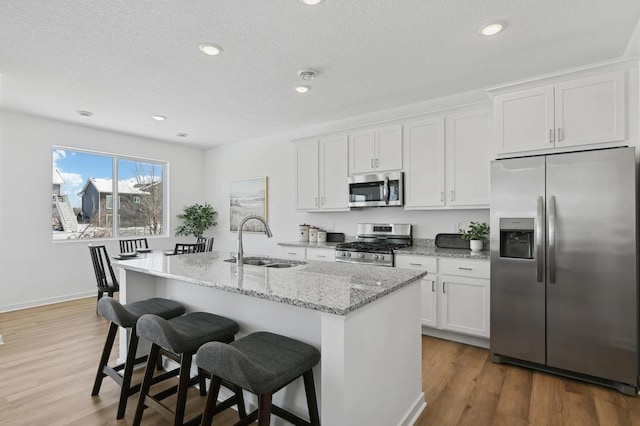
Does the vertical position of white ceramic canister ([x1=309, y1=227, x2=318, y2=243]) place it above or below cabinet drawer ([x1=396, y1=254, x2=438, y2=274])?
above

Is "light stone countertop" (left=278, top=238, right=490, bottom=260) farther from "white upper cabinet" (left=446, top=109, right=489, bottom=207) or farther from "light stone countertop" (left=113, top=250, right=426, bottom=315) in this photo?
"light stone countertop" (left=113, top=250, right=426, bottom=315)

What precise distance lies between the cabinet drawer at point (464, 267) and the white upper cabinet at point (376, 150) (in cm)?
126

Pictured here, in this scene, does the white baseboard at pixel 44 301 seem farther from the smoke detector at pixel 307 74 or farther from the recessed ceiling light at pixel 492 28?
the recessed ceiling light at pixel 492 28

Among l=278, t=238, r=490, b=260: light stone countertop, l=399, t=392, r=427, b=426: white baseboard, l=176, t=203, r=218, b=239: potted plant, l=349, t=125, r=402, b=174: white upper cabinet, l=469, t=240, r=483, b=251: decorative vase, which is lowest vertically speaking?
l=399, t=392, r=427, b=426: white baseboard

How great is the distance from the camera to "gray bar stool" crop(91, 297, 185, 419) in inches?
80.4

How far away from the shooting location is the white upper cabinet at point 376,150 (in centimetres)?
392

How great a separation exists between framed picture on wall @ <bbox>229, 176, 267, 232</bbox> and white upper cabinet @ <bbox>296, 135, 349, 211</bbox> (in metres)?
1.08

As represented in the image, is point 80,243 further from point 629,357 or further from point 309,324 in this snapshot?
point 629,357

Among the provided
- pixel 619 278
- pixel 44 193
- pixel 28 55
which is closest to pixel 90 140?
pixel 44 193

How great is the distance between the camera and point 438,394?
7.80 feet

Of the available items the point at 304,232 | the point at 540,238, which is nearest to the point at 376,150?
the point at 304,232

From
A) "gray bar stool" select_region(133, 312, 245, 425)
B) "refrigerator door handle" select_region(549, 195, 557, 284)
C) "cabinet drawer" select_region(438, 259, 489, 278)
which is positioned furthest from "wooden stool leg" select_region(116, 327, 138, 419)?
"refrigerator door handle" select_region(549, 195, 557, 284)

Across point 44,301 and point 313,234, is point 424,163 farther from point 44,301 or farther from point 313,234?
point 44,301

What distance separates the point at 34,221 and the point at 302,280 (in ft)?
15.3
